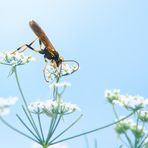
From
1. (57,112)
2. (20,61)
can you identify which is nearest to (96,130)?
(57,112)

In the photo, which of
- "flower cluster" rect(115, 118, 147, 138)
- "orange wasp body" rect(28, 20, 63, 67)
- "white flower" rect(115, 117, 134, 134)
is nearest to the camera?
"orange wasp body" rect(28, 20, 63, 67)

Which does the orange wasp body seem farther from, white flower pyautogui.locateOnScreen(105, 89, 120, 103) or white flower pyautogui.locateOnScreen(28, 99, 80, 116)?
white flower pyautogui.locateOnScreen(105, 89, 120, 103)

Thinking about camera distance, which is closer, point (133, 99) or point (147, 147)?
point (147, 147)

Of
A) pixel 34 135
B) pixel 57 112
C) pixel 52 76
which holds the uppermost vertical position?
pixel 52 76

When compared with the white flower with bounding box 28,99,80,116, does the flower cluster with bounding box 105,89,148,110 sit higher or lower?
higher

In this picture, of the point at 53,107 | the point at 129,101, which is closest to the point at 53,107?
the point at 53,107

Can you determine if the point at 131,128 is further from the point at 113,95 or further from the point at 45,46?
the point at 45,46

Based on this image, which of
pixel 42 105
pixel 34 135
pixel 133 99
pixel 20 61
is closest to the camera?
pixel 34 135

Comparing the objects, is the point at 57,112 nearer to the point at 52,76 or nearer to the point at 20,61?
the point at 52,76

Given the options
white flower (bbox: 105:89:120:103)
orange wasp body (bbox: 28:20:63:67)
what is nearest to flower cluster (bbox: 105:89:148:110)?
white flower (bbox: 105:89:120:103)
